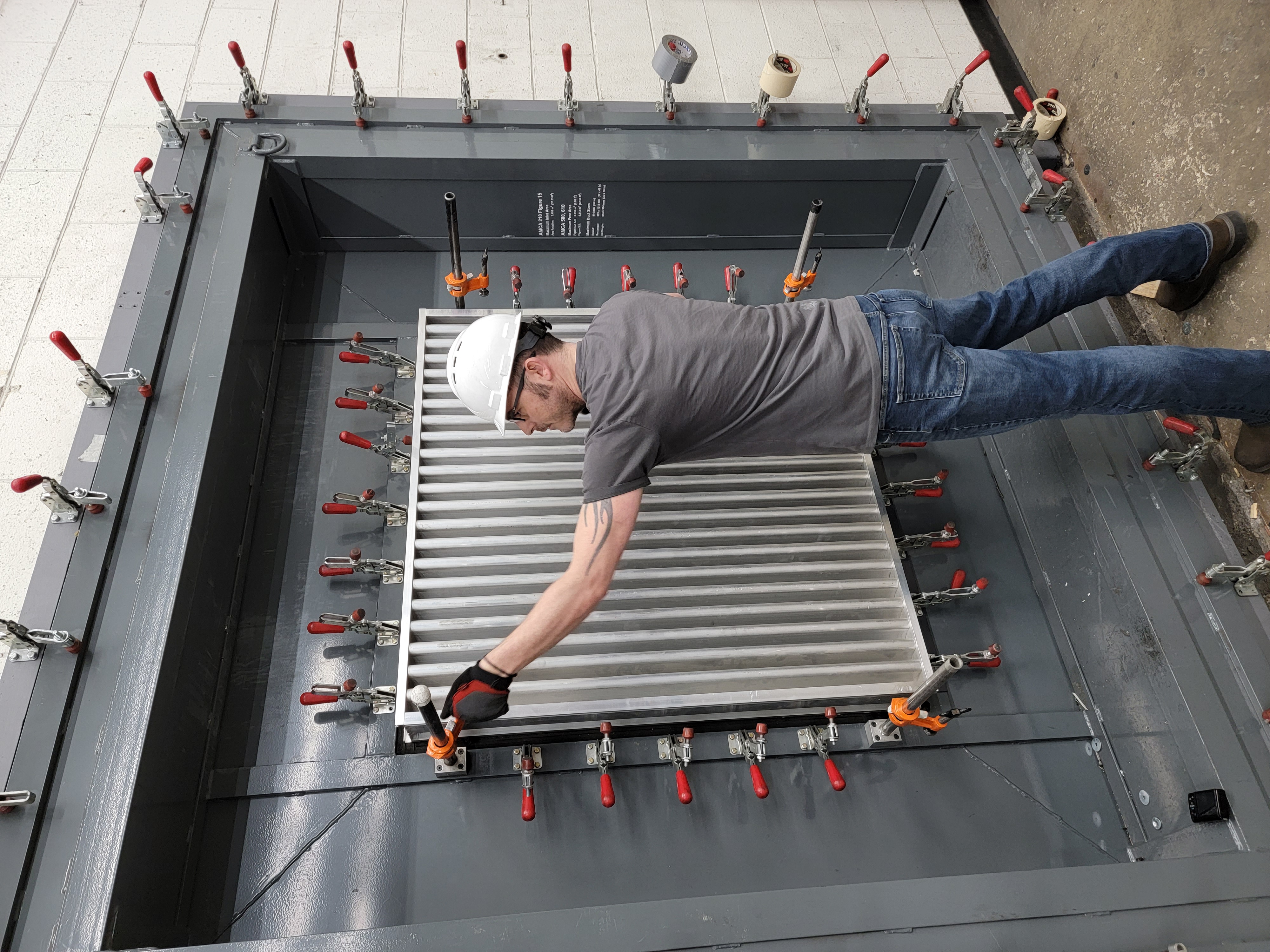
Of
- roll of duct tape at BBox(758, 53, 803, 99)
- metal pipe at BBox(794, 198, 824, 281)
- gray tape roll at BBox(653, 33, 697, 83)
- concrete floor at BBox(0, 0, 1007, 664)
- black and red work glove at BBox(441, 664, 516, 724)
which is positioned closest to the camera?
black and red work glove at BBox(441, 664, 516, 724)

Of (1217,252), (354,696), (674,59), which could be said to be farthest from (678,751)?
(674,59)

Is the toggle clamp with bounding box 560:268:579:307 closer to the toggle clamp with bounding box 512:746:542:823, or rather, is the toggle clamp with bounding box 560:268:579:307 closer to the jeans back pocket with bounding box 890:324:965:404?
the jeans back pocket with bounding box 890:324:965:404

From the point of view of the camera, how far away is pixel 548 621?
1640 mm

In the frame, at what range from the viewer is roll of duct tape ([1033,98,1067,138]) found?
3.10 meters

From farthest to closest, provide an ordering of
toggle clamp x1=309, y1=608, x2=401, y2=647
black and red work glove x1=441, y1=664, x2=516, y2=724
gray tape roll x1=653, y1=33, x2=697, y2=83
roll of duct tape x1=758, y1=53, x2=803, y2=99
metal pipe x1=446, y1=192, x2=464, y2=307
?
1. roll of duct tape x1=758, y1=53, x2=803, y2=99
2. gray tape roll x1=653, y1=33, x2=697, y2=83
3. metal pipe x1=446, y1=192, x2=464, y2=307
4. toggle clamp x1=309, y1=608, x2=401, y2=647
5. black and red work glove x1=441, y1=664, x2=516, y2=724

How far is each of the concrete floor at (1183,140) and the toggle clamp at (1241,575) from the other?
29 cm

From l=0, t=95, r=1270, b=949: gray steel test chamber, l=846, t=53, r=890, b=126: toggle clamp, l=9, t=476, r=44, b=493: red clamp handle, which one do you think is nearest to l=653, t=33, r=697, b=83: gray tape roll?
l=0, t=95, r=1270, b=949: gray steel test chamber

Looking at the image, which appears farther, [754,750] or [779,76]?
[779,76]

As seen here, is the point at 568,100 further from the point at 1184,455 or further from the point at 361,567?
the point at 1184,455

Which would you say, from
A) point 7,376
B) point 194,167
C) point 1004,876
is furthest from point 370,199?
point 1004,876

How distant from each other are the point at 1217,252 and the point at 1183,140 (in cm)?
54

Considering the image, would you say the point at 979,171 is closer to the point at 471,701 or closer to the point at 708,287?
the point at 708,287

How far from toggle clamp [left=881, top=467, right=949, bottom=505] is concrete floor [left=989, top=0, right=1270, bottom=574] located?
30.3 inches

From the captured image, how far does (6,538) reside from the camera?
2043 mm
